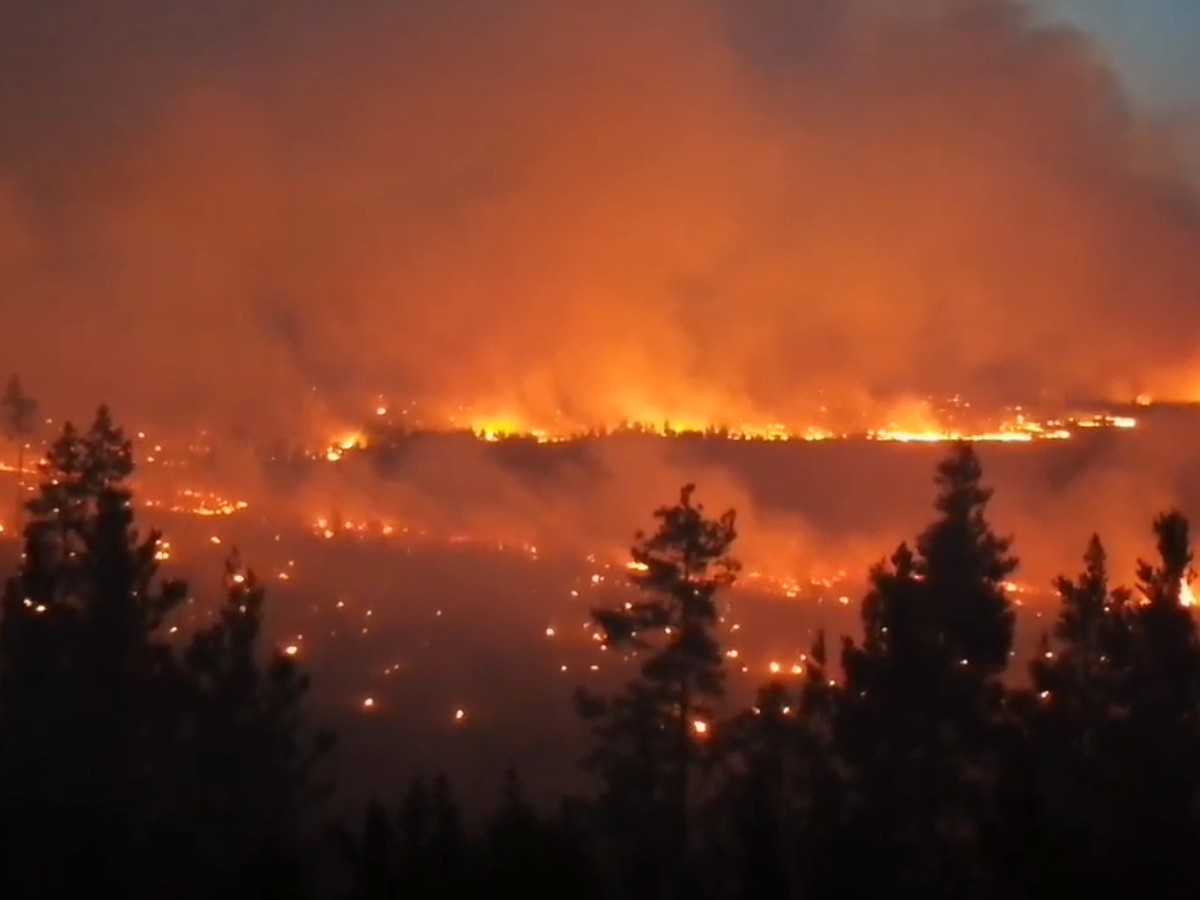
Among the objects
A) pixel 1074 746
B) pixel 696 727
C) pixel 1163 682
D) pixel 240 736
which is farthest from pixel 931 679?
pixel 240 736

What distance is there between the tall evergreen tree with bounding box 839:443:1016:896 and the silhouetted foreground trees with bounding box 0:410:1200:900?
0.03 metres

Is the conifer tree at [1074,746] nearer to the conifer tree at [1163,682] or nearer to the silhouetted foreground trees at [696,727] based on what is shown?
the silhouetted foreground trees at [696,727]

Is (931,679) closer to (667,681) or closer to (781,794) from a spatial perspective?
(781,794)

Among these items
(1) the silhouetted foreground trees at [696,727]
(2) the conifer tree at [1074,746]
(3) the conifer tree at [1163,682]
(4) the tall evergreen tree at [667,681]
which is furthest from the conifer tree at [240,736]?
(3) the conifer tree at [1163,682]

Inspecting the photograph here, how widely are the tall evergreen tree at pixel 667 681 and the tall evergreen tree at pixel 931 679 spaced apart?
3.83 metres

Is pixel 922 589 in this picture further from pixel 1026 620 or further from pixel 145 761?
pixel 1026 620

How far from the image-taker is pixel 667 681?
28.1m

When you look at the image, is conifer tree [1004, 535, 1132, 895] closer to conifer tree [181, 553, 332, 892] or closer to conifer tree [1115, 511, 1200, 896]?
conifer tree [1115, 511, 1200, 896]

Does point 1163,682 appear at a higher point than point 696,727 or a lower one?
higher

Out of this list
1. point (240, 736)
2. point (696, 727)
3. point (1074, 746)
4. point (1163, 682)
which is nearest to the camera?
point (1074, 746)

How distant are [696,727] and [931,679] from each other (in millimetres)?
5925

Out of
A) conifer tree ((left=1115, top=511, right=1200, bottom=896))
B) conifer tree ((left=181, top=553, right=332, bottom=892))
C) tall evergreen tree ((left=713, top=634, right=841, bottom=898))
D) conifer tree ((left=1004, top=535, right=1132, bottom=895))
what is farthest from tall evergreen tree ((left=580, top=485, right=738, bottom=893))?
conifer tree ((left=1115, top=511, right=1200, bottom=896))

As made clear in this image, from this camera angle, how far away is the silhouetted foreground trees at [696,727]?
45.9ft

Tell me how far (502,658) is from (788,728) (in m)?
38.2
